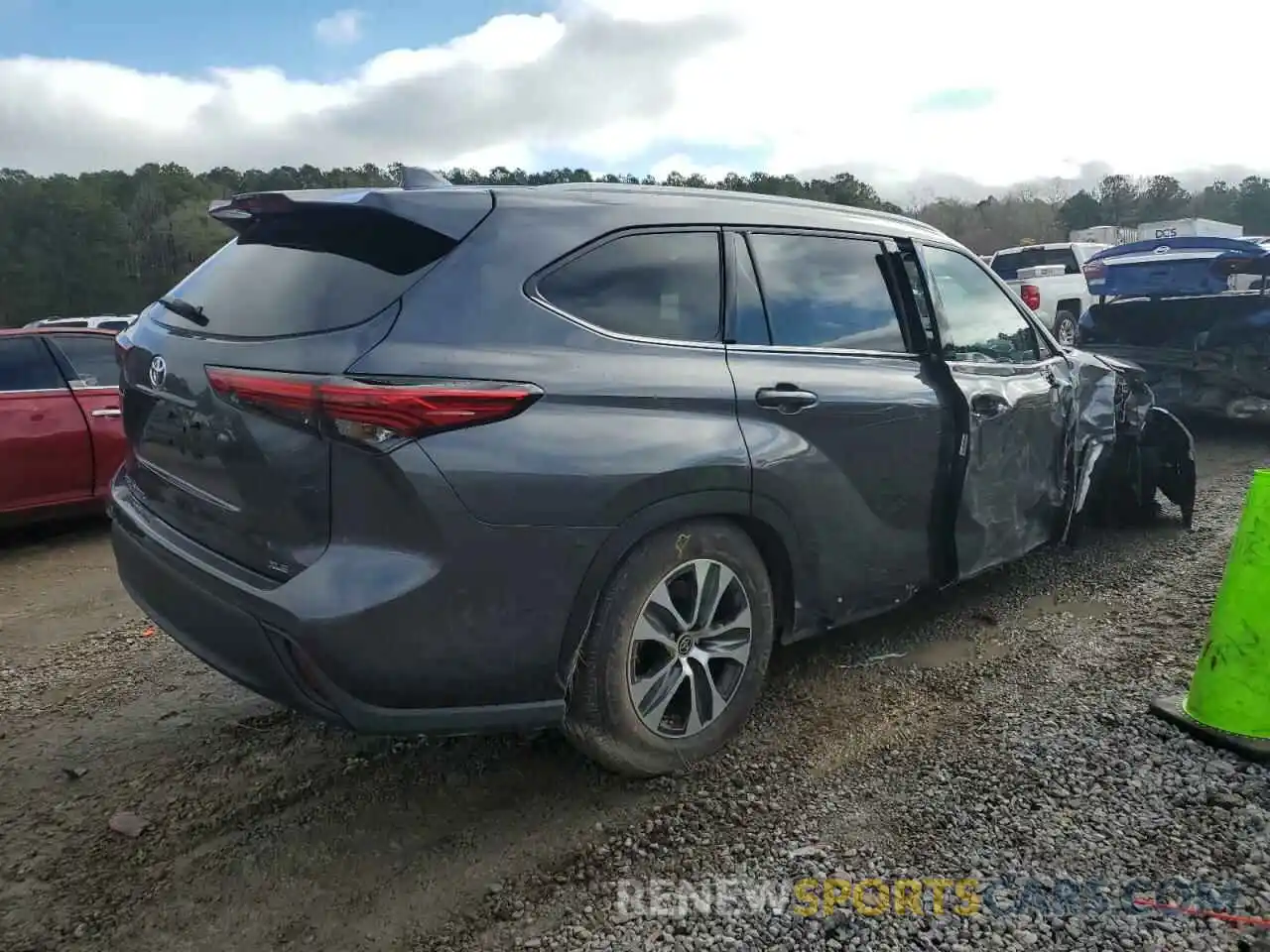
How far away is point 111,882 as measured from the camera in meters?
2.48

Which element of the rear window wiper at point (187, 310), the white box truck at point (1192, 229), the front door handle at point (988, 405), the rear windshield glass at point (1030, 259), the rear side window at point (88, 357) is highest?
the white box truck at point (1192, 229)

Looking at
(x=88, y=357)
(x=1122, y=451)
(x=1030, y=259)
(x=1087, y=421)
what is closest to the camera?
(x=1087, y=421)

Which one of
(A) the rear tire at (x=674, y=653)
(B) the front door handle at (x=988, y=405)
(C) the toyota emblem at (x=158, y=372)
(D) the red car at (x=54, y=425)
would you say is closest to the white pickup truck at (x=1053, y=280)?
(B) the front door handle at (x=988, y=405)

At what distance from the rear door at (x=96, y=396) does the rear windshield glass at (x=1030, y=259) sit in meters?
16.5

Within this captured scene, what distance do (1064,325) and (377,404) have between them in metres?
17.2

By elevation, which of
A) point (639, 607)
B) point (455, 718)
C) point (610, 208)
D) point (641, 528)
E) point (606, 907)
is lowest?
point (606, 907)

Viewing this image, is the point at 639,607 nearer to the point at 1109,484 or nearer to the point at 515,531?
the point at 515,531

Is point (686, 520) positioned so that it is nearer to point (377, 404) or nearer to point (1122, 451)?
point (377, 404)

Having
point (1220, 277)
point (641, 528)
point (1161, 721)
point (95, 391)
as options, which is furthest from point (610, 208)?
point (1220, 277)

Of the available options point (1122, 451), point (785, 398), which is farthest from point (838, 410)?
point (1122, 451)

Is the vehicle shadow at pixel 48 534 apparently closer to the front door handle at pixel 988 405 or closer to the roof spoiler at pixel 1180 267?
the front door handle at pixel 988 405

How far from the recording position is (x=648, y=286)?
9.27ft

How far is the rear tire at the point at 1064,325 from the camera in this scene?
16703 millimetres

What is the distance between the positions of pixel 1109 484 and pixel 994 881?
142 inches
